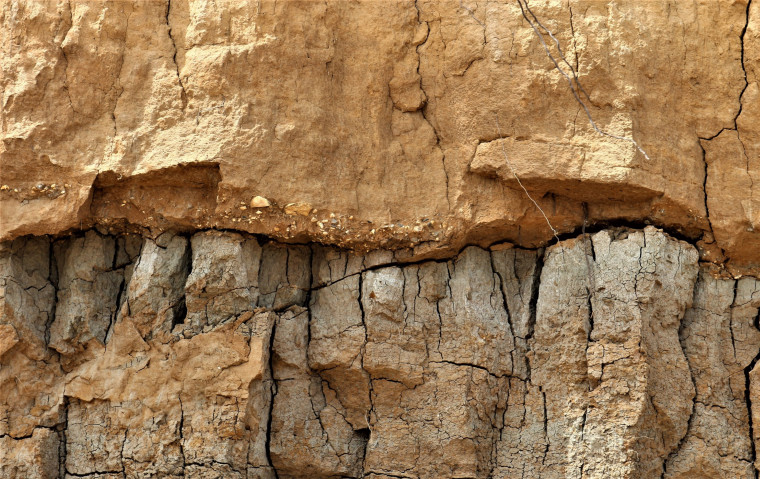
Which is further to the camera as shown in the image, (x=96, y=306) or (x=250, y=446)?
(x=96, y=306)

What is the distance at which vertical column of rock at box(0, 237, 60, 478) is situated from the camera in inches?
159

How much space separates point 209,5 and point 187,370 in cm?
169

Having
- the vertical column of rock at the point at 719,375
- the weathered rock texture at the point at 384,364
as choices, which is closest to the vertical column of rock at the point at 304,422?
the weathered rock texture at the point at 384,364

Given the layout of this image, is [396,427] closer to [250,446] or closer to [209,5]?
[250,446]

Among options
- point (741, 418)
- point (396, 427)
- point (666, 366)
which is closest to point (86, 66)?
point (396, 427)

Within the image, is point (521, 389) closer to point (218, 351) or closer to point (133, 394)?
point (218, 351)

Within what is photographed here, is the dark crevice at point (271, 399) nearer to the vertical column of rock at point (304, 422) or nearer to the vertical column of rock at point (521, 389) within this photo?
the vertical column of rock at point (304, 422)

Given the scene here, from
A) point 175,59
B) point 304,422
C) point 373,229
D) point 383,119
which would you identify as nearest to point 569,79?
point 383,119

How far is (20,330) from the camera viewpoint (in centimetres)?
417

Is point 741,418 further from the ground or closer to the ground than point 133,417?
further from the ground

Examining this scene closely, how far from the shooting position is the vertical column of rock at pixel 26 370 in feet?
13.3

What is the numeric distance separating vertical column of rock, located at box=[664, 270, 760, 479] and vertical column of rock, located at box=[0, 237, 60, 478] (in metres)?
2.76

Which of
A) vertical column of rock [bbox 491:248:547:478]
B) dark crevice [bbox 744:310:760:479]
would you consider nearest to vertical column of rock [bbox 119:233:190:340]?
vertical column of rock [bbox 491:248:547:478]

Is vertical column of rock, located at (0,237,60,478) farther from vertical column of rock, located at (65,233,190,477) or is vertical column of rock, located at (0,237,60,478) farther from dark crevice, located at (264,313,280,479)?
dark crevice, located at (264,313,280,479)
